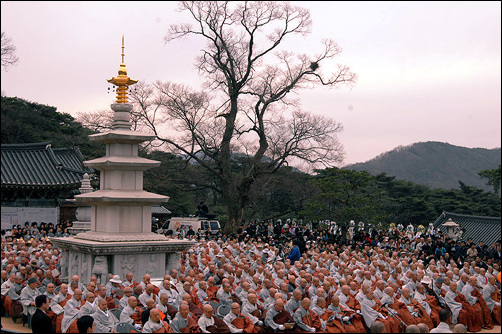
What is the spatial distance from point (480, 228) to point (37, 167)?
26.6 meters

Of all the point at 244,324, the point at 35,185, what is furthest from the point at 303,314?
the point at 35,185

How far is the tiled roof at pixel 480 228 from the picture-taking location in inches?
1238

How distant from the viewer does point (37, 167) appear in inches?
1293

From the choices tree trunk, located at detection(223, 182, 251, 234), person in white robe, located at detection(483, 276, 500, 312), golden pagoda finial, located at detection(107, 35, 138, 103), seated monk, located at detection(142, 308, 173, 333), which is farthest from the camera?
tree trunk, located at detection(223, 182, 251, 234)

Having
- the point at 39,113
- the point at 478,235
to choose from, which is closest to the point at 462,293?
the point at 478,235

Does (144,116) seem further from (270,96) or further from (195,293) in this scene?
(195,293)

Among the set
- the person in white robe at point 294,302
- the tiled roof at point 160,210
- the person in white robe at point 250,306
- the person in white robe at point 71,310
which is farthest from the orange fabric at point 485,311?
the tiled roof at point 160,210

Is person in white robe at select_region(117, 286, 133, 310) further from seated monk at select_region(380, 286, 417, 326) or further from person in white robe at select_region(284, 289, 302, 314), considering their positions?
seated monk at select_region(380, 286, 417, 326)

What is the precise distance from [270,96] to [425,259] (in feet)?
54.5

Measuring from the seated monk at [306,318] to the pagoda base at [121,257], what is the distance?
16.3 feet

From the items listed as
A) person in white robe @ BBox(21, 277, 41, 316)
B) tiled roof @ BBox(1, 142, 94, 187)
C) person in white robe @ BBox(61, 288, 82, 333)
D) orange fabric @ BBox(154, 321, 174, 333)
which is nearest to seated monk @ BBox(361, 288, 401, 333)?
orange fabric @ BBox(154, 321, 174, 333)

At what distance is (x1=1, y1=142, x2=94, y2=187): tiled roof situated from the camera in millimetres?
31031

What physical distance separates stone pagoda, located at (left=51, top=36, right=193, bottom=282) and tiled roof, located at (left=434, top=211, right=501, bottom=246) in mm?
22259

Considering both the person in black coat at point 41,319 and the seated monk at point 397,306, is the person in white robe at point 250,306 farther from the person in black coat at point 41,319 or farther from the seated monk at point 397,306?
the person in black coat at point 41,319
